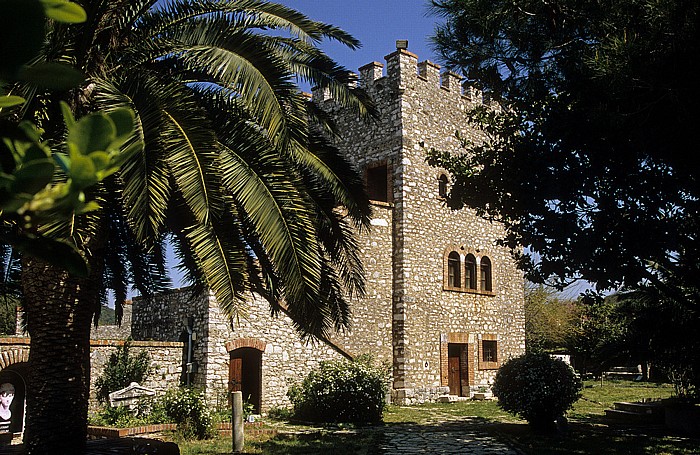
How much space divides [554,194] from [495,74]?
2.16m

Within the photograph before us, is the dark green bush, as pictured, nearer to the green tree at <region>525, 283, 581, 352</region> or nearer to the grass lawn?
the grass lawn

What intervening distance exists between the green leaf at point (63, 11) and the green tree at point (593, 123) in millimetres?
7643

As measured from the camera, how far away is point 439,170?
2059 cm

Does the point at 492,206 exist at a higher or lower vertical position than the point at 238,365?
higher

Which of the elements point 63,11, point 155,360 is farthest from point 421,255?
point 63,11

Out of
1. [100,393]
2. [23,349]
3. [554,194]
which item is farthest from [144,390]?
[554,194]

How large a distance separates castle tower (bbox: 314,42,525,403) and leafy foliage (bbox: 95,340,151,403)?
5869 millimetres

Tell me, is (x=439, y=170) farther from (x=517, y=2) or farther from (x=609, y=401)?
(x=517, y=2)

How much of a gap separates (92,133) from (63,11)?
0.24 meters

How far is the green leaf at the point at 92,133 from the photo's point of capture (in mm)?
948

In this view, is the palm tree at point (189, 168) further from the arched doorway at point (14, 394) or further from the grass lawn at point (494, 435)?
the arched doorway at point (14, 394)

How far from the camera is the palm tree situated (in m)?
5.88

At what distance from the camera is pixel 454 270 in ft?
69.6

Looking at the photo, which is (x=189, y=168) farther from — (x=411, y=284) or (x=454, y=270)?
(x=454, y=270)
